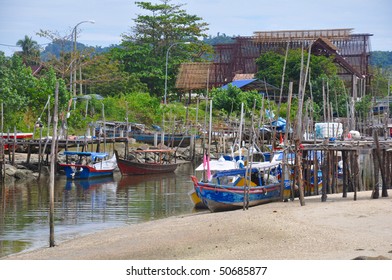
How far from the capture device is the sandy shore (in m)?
18.1

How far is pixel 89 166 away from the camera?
4691 centimetres

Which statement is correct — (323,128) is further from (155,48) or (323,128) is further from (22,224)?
(155,48)

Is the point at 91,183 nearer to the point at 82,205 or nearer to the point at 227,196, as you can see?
the point at 82,205

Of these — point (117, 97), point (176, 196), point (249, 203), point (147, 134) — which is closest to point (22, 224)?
point (249, 203)

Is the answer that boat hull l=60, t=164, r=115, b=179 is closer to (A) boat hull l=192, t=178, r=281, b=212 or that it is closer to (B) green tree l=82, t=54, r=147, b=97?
(A) boat hull l=192, t=178, r=281, b=212

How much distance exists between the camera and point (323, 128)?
160 feet

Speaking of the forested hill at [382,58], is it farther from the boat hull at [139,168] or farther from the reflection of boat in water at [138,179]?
the reflection of boat in water at [138,179]

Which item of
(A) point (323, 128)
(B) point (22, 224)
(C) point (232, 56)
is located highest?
(C) point (232, 56)

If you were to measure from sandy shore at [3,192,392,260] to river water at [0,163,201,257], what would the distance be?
1.81 meters

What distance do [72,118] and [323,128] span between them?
16.8 meters

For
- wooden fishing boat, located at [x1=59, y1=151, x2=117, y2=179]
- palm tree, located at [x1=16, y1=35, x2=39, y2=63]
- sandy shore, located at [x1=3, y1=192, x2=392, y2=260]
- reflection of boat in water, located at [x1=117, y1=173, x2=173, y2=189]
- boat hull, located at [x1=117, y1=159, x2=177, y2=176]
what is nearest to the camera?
sandy shore, located at [x1=3, y1=192, x2=392, y2=260]

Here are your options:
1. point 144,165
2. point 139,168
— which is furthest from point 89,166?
point 144,165

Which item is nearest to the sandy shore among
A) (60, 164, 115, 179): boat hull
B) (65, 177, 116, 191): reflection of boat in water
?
(65, 177, 116, 191): reflection of boat in water

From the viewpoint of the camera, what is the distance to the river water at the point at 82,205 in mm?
26106
